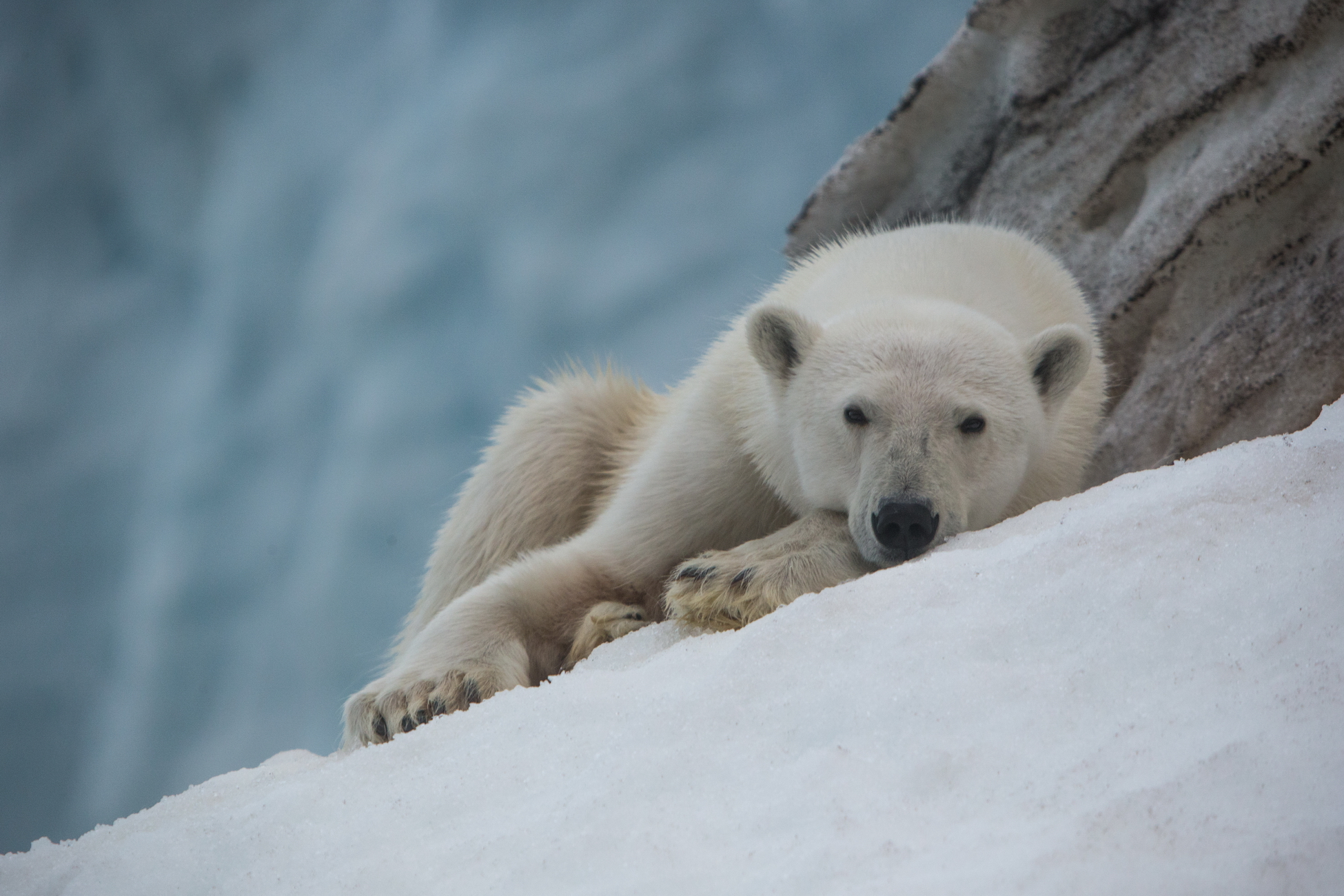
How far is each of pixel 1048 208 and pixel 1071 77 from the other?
700 millimetres

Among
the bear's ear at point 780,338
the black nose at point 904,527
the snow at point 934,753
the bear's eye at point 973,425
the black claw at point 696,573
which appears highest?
the bear's ear at point 780,338

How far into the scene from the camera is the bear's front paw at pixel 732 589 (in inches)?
98.4

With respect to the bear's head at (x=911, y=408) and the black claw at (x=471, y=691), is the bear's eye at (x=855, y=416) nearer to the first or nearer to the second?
the bear's head at (x=911, y=408)

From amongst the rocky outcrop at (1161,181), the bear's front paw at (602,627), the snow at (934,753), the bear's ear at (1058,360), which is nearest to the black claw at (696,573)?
the bear's front paw at (602,627)

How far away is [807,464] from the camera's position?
2836mm

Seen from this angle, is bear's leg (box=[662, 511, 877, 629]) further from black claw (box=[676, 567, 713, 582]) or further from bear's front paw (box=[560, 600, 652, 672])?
bear's front paw (box=[560, 600, 652, 672])

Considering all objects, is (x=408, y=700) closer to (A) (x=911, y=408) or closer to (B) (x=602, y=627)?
(B) (x=602, y=627)

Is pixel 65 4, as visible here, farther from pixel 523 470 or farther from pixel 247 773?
pixel 247 773

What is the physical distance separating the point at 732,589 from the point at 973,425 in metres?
0.78

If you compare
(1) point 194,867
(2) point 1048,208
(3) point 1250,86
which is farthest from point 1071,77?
(1) point 194,867

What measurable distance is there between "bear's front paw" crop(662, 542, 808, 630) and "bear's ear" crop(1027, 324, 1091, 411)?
0.94 m

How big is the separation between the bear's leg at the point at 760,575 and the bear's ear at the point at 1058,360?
737 mm

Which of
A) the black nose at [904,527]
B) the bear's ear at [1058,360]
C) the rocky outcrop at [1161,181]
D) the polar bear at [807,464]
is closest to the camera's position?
the black nose at [904,527]

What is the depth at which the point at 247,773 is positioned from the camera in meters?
2.54
